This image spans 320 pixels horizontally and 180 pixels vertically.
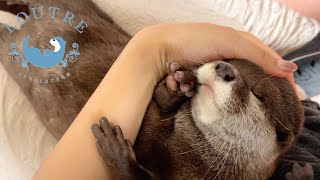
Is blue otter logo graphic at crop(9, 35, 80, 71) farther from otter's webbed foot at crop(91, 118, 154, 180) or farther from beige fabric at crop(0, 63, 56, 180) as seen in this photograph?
otter's webbed foot at crop(91, 118, 154, 180)

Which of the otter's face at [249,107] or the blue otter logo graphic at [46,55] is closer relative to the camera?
the otter's face at [249,107]

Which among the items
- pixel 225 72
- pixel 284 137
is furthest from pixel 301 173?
pixel 225 72

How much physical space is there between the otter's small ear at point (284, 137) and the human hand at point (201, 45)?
0.19 metres

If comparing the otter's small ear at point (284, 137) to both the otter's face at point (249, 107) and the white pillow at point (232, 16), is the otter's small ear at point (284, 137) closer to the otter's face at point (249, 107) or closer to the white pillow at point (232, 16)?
the otter's face at point (249, 107)

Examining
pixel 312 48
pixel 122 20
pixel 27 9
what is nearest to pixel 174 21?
pixel 122 20

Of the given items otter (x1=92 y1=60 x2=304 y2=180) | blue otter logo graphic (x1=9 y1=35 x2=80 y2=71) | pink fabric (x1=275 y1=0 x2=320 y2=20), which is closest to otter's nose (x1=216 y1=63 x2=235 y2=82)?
otter (x1=92 y1=60 x2=304 y2=180)

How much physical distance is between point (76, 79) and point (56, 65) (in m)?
0.09

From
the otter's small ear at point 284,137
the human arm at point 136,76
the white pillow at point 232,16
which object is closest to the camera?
the human arm at point 136,76

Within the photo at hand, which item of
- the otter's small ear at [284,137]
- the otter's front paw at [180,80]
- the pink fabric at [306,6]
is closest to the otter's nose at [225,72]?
the otter's front paw at [180,80]

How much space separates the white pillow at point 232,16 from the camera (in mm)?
1911

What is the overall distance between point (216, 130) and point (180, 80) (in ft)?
0.65

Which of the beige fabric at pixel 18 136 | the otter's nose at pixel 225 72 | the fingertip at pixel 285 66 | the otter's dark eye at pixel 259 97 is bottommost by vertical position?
the beige fabric at pixel 18 136

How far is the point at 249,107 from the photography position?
3.94 ft

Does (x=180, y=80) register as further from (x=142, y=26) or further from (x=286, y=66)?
(x=142, y=26)
